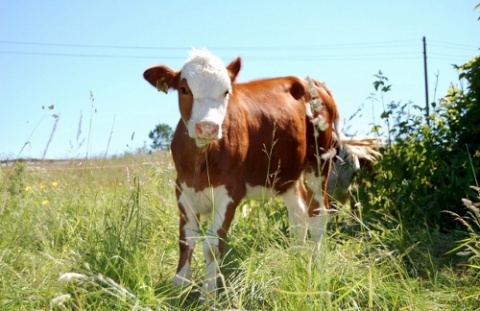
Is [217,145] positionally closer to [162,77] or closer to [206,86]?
[206,86]

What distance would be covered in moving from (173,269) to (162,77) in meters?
1.55

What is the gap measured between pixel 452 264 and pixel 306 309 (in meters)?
2.60

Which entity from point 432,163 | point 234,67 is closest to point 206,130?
point 234,67

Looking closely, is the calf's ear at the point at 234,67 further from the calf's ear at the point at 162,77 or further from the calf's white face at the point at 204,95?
the calf's ear at the point at 162,77

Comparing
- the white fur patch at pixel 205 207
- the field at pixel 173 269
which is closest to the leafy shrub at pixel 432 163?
the field at pixel 173 269

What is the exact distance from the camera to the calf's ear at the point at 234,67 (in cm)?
488

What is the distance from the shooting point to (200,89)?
436cm

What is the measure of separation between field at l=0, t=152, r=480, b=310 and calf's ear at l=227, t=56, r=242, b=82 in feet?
3.86

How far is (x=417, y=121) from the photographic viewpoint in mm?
6422

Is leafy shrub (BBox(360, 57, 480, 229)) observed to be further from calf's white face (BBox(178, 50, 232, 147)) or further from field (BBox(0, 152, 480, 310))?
calf's white face (BBox(178, 50, 232, 147))

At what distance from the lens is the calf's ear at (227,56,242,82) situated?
4.88 m

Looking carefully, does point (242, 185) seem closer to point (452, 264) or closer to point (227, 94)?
point (227, 94)

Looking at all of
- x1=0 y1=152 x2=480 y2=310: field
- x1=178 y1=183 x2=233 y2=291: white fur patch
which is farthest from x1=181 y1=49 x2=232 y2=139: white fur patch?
x1=0 y1=152 x2=480 y2=310: field

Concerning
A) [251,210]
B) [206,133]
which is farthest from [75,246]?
[251,210]
